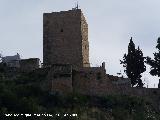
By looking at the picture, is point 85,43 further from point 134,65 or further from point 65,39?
point 134,65

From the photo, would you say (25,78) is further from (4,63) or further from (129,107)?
(129,107)

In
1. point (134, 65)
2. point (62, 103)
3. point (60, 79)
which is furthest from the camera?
point (134, 65)

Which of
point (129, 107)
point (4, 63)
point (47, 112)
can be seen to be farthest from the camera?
point (4, 63)

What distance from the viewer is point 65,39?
8212cm

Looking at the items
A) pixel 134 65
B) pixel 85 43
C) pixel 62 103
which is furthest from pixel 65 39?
pixel 62 103

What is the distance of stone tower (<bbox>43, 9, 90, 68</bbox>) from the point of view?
267ft

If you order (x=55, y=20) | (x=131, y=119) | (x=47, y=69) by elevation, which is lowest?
(x=131, y=119)

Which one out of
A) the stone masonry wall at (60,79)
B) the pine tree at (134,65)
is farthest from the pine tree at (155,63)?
the stone masonry wall at (60,79)

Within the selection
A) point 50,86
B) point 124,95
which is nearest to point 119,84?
point 124,95

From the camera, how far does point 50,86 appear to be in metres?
75.4

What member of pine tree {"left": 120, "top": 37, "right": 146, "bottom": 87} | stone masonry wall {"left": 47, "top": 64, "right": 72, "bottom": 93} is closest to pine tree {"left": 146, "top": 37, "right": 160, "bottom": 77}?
pine tree {"left": 120, "top": 37, "right": 146, "bottom": 87}

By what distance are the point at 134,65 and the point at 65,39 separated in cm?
724

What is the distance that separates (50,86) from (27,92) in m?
2.18

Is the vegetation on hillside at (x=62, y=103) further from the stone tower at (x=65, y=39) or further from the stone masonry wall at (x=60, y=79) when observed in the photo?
the stone tower at (x=65, y=39)
